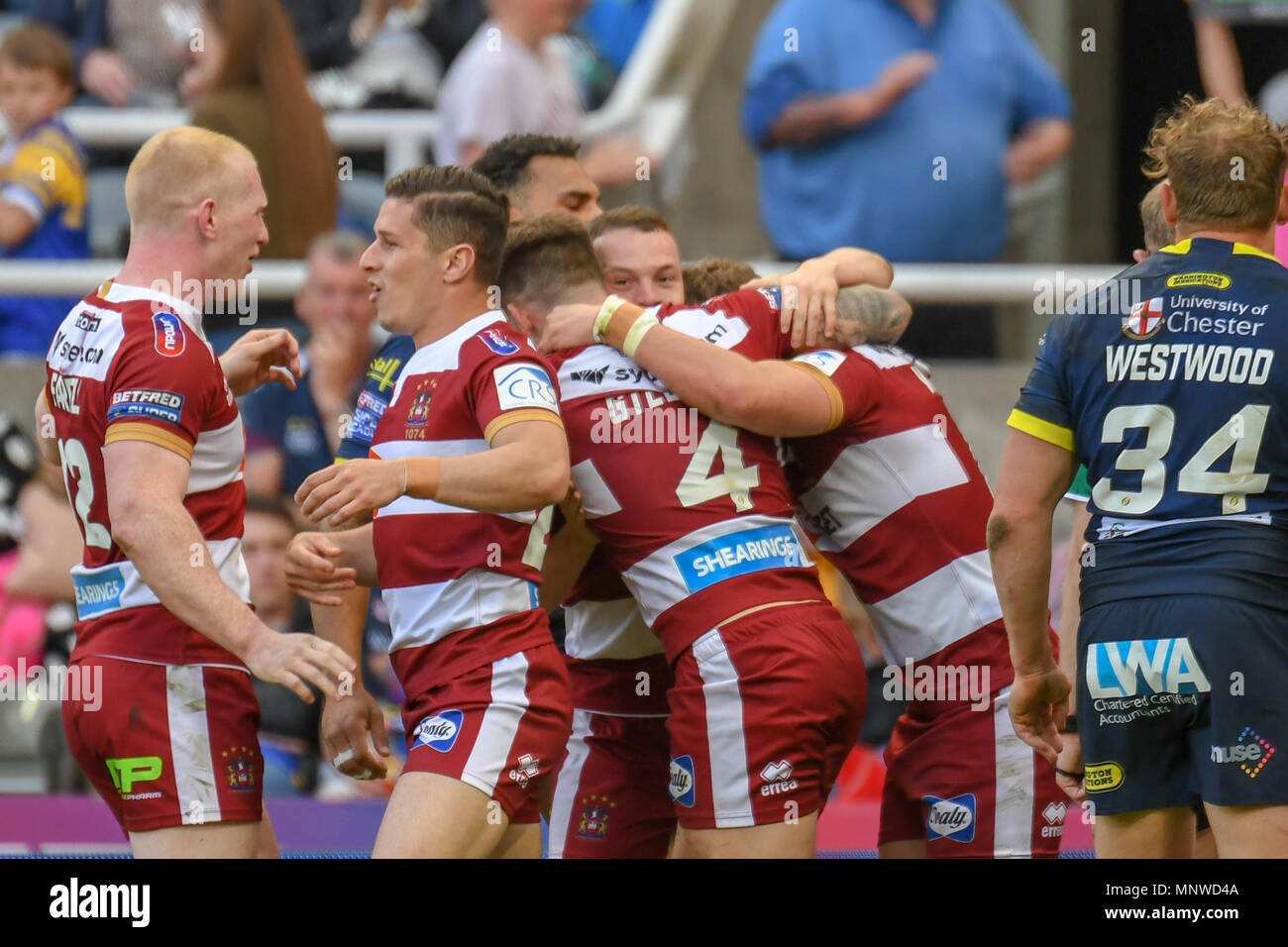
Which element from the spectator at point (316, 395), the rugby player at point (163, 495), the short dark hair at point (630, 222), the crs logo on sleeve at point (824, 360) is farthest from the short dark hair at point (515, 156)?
the spectator at point (316, 395)

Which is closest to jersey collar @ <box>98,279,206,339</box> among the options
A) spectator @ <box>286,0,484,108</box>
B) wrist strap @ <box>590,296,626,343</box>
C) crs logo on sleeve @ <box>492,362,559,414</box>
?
crs logo on sleeve @ <box>492,362,559,414</box>

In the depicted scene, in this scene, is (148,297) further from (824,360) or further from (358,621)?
(824,360)

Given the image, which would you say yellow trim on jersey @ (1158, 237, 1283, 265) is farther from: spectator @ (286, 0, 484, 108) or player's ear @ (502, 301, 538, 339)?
spectator @ (286, 0, 484, 108)

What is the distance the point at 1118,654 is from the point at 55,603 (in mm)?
5003

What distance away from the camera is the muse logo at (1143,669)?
12.1 feet

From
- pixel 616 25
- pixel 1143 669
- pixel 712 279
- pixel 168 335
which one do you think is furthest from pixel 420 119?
pixel 1143 669

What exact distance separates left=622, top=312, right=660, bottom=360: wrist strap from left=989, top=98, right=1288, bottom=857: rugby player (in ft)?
2.85

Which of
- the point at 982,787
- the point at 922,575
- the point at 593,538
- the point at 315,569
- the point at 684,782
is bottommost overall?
the point at 982,787

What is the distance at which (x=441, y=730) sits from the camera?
3871mm

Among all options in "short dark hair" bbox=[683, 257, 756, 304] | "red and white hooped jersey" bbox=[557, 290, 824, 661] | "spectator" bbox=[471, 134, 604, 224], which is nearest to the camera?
"red and white hooped jersey" bbox=[557, 290, 824, 661]

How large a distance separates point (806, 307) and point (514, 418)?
0.89 meters

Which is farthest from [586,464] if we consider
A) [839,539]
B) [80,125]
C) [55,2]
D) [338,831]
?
[55,2]

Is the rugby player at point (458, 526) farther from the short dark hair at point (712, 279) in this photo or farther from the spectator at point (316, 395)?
the spectator at point (316, 395)

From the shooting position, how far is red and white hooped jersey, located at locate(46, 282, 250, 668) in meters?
3.84
